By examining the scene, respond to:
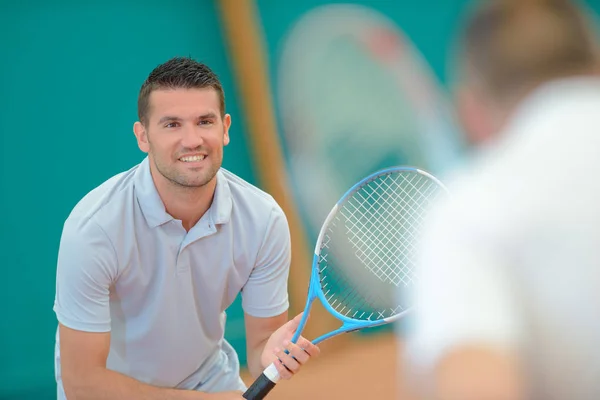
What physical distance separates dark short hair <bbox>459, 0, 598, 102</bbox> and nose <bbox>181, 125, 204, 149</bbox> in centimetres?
129

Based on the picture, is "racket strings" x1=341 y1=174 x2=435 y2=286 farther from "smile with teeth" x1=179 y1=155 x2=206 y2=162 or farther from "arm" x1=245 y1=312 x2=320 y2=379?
"smile with teeth" x1=179 y1=155 x2=206 y2=162

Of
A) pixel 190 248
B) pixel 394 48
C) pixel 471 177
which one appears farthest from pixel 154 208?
pixel 394 48

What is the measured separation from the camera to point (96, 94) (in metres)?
3.19

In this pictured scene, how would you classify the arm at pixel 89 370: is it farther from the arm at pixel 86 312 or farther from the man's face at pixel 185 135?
the man's face at pixel 185 135

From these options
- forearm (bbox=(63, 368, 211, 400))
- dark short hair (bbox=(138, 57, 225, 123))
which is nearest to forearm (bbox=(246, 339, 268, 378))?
forearm (bbox=(63, 368, 211, 400))

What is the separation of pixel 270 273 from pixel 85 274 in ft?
1.76

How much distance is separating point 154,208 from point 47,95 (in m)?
1.17

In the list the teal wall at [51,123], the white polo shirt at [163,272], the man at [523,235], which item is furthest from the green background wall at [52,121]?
the man at [523,235]

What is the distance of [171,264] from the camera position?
87.7 inches

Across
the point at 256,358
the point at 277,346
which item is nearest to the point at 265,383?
the point at 277,346

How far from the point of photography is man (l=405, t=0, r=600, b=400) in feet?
2.85

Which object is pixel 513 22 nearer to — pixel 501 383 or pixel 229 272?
pixel 501 383

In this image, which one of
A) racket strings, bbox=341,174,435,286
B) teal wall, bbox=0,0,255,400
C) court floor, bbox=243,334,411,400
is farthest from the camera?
court floor, bbox=243,334,411,400

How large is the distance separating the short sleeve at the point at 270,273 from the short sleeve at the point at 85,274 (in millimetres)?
420
